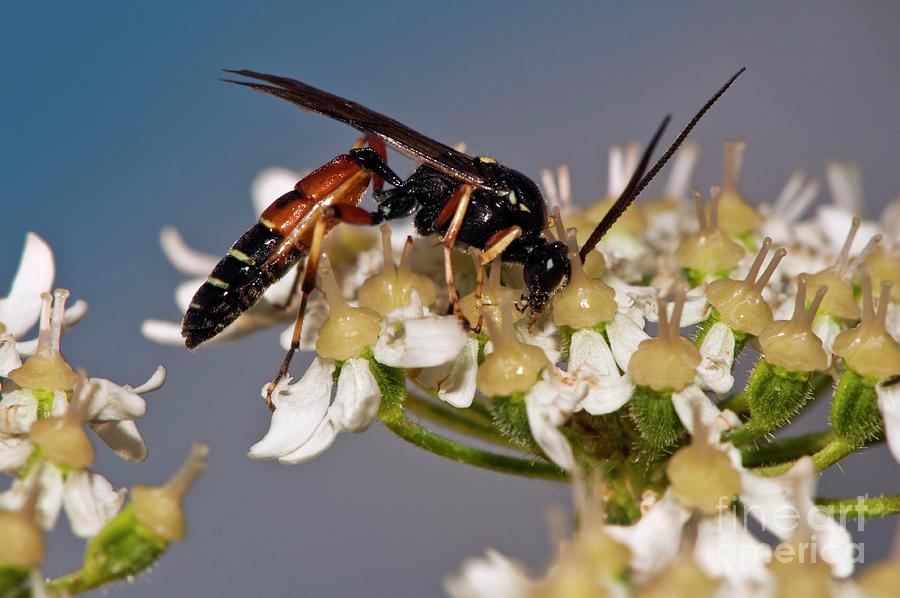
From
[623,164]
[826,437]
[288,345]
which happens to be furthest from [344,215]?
[623,164]

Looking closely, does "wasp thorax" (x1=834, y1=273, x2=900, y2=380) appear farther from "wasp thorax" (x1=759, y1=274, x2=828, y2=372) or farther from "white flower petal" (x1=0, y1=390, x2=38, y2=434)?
"white flower petal" (x1=0, y1=390, x2=38, y2=434)

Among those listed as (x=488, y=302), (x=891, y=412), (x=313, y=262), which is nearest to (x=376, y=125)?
(x=313, y=262)

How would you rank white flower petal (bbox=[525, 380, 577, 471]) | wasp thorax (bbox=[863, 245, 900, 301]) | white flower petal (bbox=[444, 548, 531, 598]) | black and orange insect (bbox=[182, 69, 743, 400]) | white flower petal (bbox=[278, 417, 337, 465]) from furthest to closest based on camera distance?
wasp thorax (bbox=[863, 245, 900, 301]) → black and orange insect (bbox=[182, 69, 743, 400]) → white flower petal (bbox=[278, 417, 337, 465]) → white flower petal (bbox=[525, 380, 577, 471]) → white flower petal (bbox=[444, 548, 531, 598])

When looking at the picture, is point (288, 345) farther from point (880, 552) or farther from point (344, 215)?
point (880, 552)

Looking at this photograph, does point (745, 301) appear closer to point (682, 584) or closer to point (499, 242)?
point (499, 242)

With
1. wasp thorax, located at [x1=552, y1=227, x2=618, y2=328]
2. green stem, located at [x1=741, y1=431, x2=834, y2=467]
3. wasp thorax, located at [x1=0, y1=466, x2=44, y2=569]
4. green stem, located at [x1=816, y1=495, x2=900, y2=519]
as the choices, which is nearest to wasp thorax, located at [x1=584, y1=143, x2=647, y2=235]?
wasp thorax, located at [x1=552, y1=227, x2=618, y2=328]

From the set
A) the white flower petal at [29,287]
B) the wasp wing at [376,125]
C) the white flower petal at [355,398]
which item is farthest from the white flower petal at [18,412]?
the wasp wing at [376,125]

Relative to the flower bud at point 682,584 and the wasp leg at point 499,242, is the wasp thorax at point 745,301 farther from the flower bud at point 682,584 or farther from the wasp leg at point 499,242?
the flower bud at point 682,584
